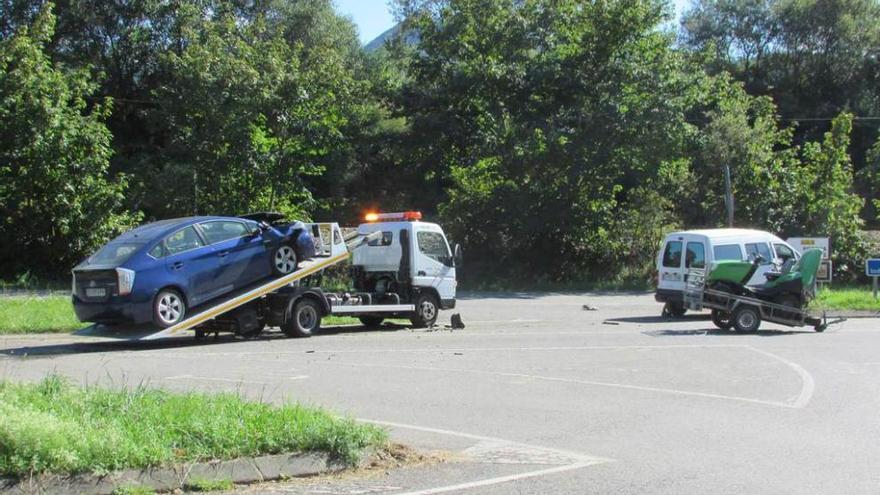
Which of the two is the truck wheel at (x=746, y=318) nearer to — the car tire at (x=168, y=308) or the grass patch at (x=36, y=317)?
the car tire at (x=168, y=308)

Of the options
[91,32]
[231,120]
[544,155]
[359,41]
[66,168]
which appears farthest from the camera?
[359,41]

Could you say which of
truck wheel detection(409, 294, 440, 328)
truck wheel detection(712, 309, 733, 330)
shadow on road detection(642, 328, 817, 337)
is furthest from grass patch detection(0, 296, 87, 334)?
truck wheel detection(712, 309, 733, 330)

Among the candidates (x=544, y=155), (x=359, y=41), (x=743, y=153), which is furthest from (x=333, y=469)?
(x=359, y=41)

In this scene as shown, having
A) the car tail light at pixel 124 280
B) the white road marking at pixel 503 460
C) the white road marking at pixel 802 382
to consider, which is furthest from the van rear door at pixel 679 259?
the white road marking at pixel 503 460

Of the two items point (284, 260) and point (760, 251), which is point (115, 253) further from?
point (760, 251)

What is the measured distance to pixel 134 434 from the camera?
670 centimetres

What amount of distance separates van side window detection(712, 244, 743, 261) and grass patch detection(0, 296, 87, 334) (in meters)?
14.9

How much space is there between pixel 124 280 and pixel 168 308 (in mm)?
937

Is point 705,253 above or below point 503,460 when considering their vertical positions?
above

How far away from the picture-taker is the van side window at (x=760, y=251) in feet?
76.7

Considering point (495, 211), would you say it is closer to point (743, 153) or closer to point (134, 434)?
point (743, 153)

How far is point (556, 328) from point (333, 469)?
46.9 ft

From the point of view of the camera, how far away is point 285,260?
17.3 meters

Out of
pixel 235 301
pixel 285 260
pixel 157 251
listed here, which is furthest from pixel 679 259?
pixel 157 251
